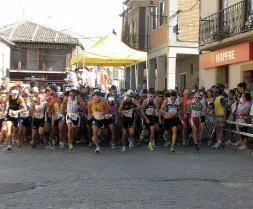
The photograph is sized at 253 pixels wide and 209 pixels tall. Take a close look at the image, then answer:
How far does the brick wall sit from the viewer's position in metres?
26.1

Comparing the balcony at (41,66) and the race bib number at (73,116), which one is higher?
the balcony at (41,66)

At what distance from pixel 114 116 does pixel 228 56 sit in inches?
231

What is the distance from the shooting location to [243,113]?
42.3 ft

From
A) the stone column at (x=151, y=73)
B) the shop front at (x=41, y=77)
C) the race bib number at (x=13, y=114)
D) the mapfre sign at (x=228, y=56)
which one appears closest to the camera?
the race bib number at (x=13, y=114)

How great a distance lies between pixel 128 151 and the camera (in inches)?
506

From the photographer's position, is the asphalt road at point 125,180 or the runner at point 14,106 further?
the runner at point 14,106

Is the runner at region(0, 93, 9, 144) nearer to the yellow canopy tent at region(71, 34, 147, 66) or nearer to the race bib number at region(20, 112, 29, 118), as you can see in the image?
the race bib number at region(20, 112, 29, 118)

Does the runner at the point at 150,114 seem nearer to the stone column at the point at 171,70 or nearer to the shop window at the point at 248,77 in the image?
the shop window at the point at 248,77

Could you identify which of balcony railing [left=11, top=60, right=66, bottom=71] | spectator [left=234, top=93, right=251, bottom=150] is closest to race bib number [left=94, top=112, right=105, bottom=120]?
spectator [left=234, top=93, right=251, bottom=150]

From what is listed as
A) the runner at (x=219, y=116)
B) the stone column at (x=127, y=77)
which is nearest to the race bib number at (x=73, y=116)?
Result: the runner at (x=219, y=116)

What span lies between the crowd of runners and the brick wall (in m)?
12.4

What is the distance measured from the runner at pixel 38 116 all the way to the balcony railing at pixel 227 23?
7185 millimetres

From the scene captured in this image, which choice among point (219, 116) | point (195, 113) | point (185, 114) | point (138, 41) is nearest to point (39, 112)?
point (185, 114)

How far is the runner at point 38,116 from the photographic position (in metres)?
13.5
